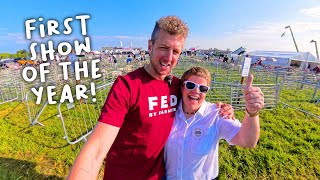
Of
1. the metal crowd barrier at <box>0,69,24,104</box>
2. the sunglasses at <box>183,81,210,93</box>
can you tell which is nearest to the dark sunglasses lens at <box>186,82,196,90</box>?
the sunglasses at <box>183,81,210,93</box>

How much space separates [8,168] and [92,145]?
468 cm

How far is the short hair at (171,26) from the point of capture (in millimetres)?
1959

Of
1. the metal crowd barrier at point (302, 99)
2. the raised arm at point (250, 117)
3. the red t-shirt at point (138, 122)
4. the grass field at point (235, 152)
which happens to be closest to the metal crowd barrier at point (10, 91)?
the grass field at point (235, 152)

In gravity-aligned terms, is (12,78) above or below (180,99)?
below

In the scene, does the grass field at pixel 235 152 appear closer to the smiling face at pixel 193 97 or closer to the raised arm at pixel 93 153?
the smiling face at pixel 193 97

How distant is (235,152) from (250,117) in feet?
12.5

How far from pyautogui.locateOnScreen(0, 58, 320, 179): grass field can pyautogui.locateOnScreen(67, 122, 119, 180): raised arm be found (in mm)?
3612

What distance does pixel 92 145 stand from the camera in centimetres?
164

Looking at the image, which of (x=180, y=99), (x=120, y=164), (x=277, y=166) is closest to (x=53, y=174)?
(x=120, y=164)

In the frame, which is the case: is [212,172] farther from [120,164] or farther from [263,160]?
[263,160]

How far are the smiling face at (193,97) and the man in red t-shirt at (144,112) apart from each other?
0.17 metres

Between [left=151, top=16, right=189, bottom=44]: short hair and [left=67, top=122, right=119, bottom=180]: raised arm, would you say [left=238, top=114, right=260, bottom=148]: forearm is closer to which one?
[left=151, top=16, right=189, bottom=44]: short hair

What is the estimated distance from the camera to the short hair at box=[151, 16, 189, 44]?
196 cm

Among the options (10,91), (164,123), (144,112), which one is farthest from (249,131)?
(10,91)
